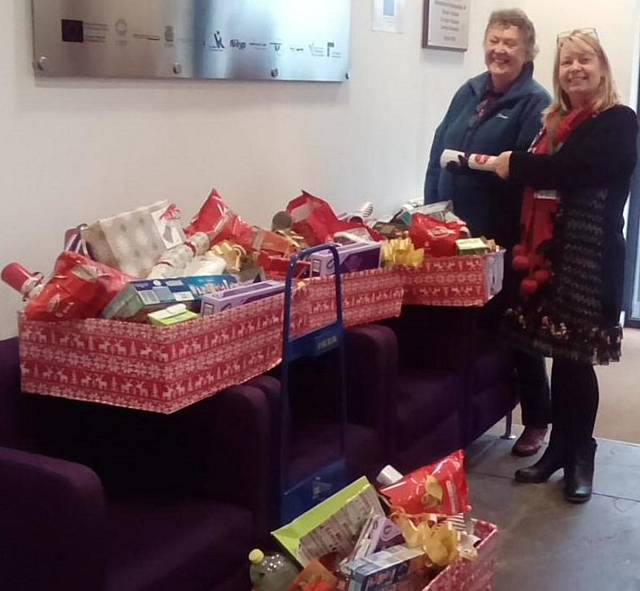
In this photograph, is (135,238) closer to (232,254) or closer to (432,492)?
(232,254)

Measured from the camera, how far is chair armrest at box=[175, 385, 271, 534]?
6.56 ft

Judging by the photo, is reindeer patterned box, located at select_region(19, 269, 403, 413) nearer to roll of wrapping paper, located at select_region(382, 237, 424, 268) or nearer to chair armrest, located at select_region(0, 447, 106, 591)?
chair armrest, located at select_region(0, 447, 106, 591)

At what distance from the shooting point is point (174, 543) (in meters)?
1.82

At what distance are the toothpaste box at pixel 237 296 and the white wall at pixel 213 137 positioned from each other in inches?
19.4

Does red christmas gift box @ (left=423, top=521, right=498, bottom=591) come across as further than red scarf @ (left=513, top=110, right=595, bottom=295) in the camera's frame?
No

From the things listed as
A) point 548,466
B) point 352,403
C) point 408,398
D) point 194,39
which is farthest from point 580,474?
point 194,39

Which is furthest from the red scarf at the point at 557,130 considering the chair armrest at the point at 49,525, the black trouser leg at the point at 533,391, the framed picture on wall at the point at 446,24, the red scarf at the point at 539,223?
the chair armrest at the point at 49,525

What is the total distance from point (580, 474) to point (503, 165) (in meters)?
0.98

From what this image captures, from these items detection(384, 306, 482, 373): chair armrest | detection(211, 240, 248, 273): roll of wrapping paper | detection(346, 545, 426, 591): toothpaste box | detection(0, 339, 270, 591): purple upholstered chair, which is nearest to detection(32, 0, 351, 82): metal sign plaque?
detection(211, 240, 248, 273): roll of wrapping paper

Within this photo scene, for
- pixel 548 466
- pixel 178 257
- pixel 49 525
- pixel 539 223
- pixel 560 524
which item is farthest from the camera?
pixel 548 466

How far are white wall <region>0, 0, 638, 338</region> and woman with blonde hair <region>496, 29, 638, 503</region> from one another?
0.64 m

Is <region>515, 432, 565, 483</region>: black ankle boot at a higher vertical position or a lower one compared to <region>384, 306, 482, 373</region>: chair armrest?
lower

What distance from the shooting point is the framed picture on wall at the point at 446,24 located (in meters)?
3.80

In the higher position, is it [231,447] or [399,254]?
[399,254]
